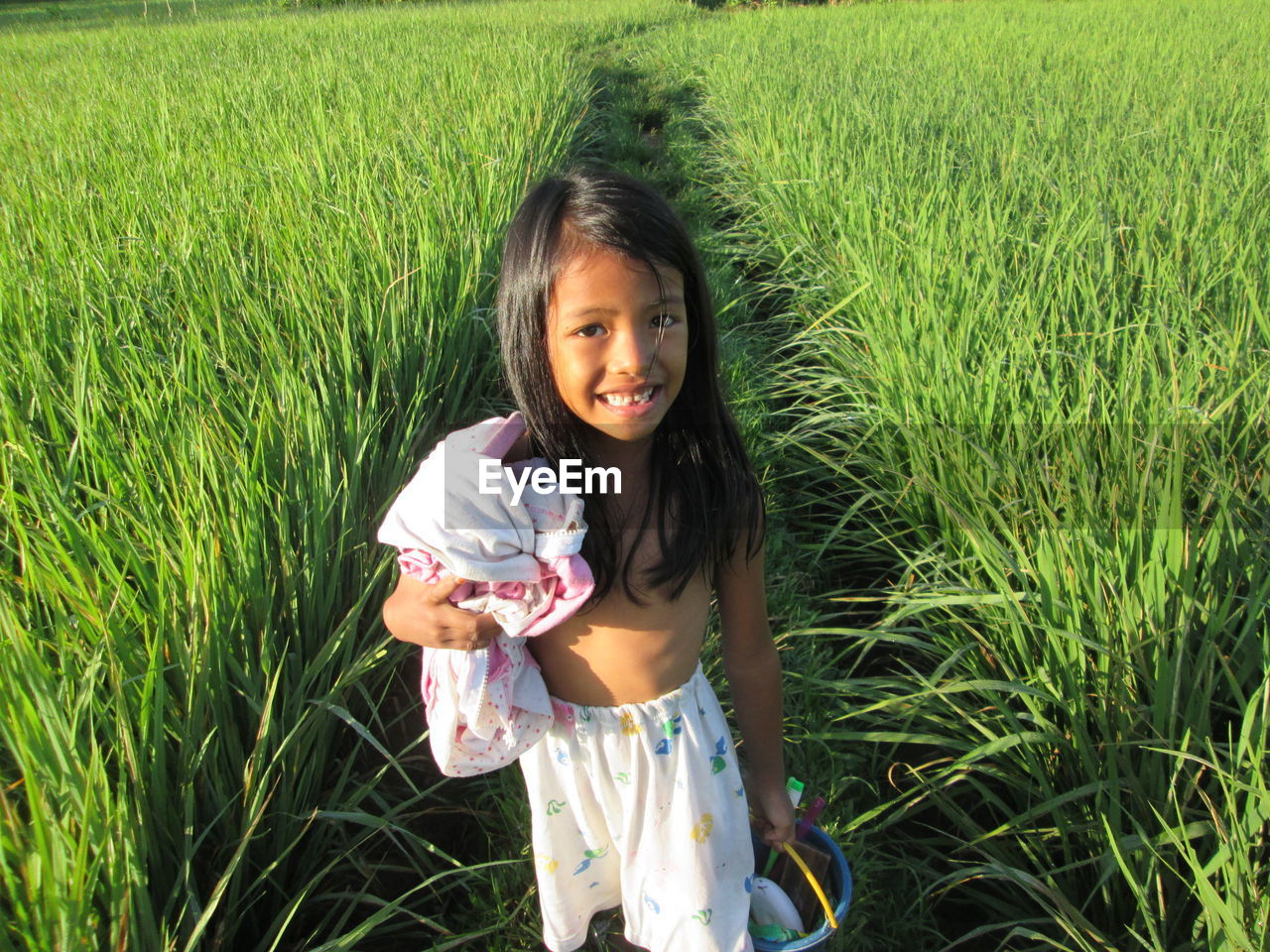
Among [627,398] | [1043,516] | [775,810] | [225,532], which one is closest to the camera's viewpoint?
[627,398]

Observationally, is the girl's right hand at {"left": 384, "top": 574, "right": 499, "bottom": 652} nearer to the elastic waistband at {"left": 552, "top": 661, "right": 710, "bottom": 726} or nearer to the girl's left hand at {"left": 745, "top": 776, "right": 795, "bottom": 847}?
the elastic waistband at {"left": 552, "top": 661, "right": 710, "bottom": 726}

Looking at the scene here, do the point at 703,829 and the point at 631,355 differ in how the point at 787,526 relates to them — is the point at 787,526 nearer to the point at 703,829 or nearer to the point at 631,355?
the point at 703,829

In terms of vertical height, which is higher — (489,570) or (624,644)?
(489,570)

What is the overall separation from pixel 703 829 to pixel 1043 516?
2.95ft

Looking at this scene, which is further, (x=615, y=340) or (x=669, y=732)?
(x=669, y=732)

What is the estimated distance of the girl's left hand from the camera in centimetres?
107

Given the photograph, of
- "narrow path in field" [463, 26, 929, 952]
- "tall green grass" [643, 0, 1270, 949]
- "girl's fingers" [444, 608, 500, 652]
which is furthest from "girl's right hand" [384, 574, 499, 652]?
"tall green grass" [643, 0, 1270, 949]

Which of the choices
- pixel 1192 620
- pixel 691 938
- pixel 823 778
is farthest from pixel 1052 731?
pixel 691 938

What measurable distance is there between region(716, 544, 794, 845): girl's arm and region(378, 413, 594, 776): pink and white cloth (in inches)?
10.2

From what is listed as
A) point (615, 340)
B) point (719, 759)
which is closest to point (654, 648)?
point (719, 759)

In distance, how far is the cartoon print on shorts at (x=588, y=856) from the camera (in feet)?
3.42

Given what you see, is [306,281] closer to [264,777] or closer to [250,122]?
[264,777]

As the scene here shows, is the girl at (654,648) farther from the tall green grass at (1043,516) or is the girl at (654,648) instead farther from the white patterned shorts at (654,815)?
the tall green grass at (1043,516)

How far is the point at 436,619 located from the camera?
0.80m
